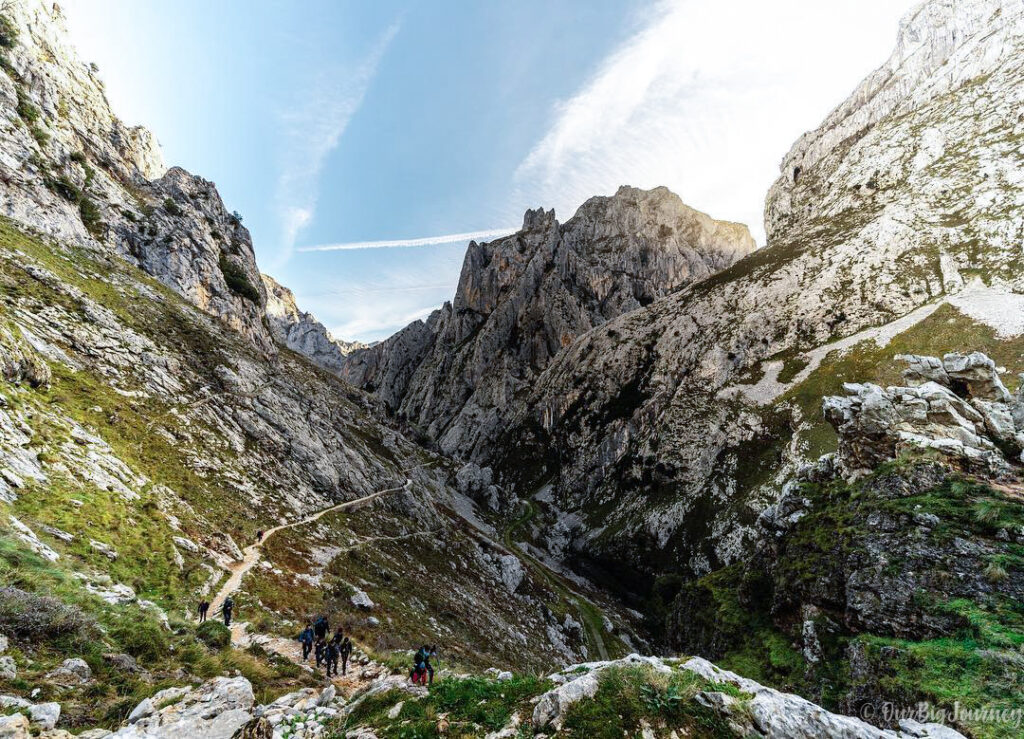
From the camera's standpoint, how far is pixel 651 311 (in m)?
150

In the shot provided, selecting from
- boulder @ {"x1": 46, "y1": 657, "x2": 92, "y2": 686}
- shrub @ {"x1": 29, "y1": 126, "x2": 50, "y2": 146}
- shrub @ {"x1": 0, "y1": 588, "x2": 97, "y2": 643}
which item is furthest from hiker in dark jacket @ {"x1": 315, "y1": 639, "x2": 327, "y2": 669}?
shrub @ {"x1": 29, "y1": 126, "x2": 50, "y2": 146}

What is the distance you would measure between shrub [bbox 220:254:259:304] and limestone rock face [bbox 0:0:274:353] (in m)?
0.29

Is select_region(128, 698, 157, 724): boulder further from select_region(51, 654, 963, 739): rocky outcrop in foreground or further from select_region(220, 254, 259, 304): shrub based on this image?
select_region(220, 254, 259, 304): shrub

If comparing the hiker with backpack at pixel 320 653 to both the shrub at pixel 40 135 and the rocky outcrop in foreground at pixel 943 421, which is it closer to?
the rocky outcrop in foreground at pixel 943 421

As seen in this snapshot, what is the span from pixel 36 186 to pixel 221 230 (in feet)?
223

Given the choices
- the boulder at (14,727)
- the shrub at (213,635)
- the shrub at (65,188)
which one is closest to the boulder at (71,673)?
the boulder at (14,727)

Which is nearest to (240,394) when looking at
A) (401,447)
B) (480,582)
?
(480,582)

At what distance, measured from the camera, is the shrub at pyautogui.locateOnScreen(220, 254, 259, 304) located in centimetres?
10700

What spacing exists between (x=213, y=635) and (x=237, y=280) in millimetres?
115015

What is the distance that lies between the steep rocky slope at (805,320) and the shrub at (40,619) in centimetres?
8250

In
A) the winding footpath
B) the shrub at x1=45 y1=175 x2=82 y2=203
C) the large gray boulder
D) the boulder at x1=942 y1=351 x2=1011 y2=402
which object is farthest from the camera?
the shrub at x1=45 y1=175 x2=82 y2=203

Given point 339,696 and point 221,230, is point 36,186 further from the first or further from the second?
point 339,696

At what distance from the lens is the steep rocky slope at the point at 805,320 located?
81.6m

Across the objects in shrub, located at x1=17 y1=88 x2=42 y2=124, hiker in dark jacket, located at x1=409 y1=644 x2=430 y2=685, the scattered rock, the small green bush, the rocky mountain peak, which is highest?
the rocky mountain peak
